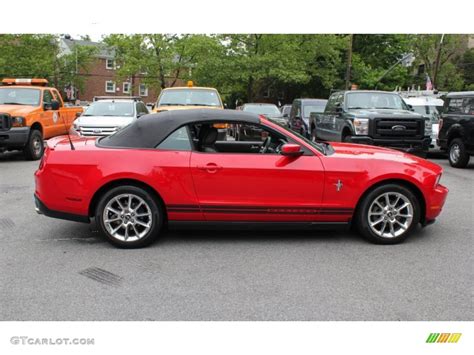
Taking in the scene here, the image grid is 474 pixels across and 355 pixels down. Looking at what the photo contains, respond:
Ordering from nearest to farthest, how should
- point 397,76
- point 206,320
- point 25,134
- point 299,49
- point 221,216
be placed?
point 206,320 < point 221,216 < point 25,134 < point 299,49 < point 397,76

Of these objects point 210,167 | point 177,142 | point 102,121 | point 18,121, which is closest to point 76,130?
point 102,121

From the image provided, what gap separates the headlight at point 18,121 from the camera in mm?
11584

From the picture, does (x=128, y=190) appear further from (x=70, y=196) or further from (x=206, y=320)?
(x=206, y=320)

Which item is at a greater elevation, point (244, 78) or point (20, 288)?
point (244, 78)

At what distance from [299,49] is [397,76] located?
12.1 meters

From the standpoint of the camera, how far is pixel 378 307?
3.69 meters

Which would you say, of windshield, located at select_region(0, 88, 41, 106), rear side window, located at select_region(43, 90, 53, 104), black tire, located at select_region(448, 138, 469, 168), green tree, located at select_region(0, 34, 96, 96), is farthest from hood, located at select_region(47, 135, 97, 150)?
green tree, located at select_region(0, 34, 96, 96)

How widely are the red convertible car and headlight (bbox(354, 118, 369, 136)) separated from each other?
20.8ft

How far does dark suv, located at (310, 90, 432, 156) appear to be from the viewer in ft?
37.6

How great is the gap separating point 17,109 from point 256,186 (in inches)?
360

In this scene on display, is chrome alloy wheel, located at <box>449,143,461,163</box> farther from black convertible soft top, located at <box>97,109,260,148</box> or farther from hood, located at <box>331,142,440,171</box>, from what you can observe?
black convertible soft top, located at <box>97,109,260,148</box>

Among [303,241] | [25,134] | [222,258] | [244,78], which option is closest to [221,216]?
[222,258]

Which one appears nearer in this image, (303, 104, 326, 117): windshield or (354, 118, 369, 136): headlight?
(354, 118, 369, 136): headlight

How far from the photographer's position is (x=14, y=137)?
1151 cm
